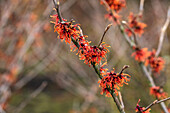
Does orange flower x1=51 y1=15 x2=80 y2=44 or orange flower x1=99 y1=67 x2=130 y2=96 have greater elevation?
orange flower x1=51 y1=15 x2=80 y2=44

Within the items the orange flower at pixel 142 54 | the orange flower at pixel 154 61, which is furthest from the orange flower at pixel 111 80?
the orange flower at pixel 154 61

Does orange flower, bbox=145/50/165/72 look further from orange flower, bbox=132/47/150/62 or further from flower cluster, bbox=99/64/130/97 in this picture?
flower cluster, bbox=99/64/130/97

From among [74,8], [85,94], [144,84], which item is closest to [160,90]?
[144,84]

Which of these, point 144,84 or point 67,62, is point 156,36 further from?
point 67,62

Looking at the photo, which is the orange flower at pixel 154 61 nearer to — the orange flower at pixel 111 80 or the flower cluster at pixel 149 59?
the flower cluster at pixel 149 59

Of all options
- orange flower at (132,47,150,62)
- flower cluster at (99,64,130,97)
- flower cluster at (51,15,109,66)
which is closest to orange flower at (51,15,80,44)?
flower cluster at (51,15,109,66)

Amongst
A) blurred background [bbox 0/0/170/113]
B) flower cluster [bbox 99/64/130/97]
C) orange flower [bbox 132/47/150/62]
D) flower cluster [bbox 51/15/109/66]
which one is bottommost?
flower cluster [bbox 99/64/130/97]

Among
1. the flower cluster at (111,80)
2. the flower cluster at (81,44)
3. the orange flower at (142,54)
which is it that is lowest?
the flower cluster at (111,80)

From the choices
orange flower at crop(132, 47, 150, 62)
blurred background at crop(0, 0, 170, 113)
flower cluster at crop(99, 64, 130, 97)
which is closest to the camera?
flower cluster at crop(99, 64, 130, 97)

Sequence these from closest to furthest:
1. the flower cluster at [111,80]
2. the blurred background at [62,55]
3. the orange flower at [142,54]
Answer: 1. the flower cluster at [111,80]
2. the orange flower at [142,54]
3. the blurred background at [62,55]
